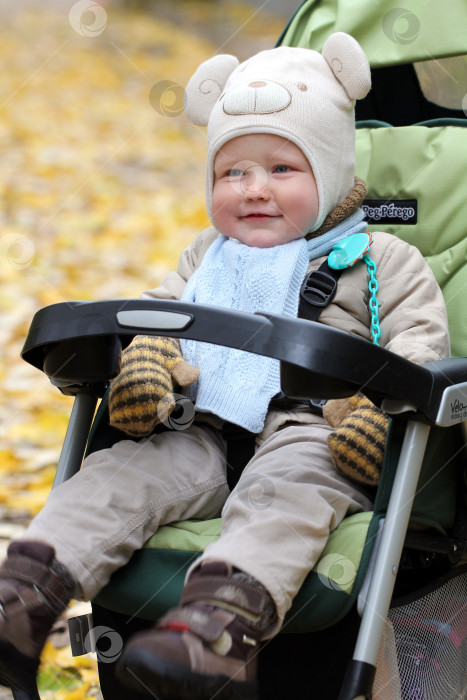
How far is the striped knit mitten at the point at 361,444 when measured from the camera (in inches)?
56.8

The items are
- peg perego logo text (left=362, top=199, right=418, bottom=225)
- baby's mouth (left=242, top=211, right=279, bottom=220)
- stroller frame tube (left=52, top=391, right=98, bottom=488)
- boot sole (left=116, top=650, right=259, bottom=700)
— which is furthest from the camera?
peg perego logo text (left=362, top=199, right=418, bottom=225)

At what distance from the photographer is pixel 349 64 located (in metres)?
1.88

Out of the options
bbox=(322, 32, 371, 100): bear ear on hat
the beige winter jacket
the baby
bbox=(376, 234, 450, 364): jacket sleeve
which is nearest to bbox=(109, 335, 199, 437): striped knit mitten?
the baby

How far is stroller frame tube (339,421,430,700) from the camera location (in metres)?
1.28

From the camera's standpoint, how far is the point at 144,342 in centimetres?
166

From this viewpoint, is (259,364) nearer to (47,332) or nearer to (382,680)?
(47,332)

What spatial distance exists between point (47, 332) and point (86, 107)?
649 cm

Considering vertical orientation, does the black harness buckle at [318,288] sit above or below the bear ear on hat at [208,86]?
below

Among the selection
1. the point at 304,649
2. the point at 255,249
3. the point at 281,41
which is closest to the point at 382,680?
the point at 304,649

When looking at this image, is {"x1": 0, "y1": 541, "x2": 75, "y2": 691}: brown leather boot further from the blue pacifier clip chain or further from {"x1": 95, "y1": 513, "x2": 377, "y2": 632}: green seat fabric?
the blue pacifier clip chain

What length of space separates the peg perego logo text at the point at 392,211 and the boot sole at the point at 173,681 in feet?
4.06

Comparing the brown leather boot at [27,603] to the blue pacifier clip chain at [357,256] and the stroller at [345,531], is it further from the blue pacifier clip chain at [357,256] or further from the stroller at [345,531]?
the blue pacifier clip chain at [357,256]

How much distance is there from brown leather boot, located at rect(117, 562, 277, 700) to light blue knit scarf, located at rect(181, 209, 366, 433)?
41cm

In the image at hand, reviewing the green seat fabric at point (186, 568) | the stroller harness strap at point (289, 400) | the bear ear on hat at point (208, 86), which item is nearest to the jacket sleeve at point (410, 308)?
the stroller harness strap at point (289, 400)
